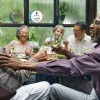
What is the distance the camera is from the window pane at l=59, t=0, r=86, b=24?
21.9ft

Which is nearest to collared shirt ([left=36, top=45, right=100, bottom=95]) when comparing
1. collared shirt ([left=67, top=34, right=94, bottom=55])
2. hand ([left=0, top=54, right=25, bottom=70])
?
hand ([left=0, top=54, right=25, bottom=70])

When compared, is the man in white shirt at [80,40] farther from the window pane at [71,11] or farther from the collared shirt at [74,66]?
the collared shirt at [74,66]

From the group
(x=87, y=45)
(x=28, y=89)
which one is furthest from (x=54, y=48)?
(x=87, y=45)

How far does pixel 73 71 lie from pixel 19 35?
3413 millimetres

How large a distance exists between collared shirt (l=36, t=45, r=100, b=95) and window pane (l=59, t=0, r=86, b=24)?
4.83m

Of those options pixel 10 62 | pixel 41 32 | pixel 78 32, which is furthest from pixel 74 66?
pixel 41 32

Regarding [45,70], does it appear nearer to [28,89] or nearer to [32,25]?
[28,89]

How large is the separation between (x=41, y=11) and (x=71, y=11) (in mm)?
627

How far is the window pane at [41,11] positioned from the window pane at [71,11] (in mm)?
211

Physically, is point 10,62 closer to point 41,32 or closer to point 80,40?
point 80,40

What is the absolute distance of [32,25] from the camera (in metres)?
6.61

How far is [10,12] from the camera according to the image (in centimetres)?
660

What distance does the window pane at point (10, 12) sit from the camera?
6.58 meters

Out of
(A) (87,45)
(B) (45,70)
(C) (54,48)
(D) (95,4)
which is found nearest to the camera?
(B) (45,70)
